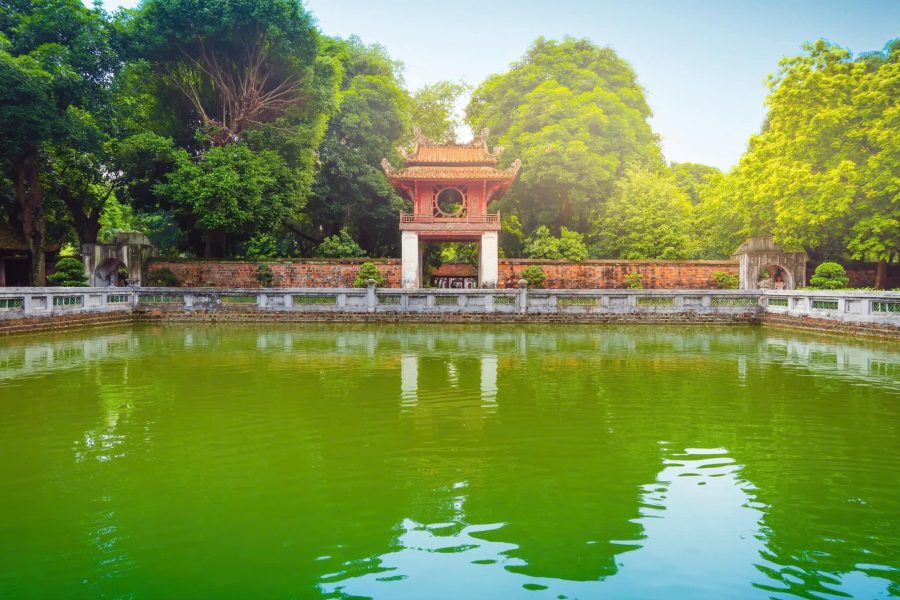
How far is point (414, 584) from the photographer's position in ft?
10.3

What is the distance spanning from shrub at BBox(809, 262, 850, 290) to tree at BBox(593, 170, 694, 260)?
27.7ft

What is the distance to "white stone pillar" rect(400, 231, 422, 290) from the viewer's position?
25938 mm

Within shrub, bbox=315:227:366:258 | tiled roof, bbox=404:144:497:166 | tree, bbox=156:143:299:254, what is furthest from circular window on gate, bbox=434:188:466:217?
tree, bbox=156:143:299:254

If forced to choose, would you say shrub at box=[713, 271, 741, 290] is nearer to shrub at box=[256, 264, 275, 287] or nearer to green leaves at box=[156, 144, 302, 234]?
green leaves at box=[156, 144, 302, 234]

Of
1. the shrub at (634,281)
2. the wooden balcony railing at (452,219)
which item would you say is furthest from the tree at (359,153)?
the shrub at (634,281)

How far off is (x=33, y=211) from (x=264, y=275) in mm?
9382

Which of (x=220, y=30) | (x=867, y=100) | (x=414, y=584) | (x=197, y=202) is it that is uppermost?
(x=220, y=30)

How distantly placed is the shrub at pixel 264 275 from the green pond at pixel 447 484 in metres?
16.1

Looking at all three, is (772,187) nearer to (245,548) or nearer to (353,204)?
(353,204)

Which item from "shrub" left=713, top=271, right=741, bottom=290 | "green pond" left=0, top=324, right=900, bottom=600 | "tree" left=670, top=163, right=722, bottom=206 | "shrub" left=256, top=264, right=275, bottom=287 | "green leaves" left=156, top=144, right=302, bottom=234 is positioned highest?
"tree" left=670, top=163, right=722, bottom=206

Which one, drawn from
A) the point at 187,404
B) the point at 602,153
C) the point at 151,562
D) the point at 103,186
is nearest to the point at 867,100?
the point at 602,153

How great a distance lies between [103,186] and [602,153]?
25.0m

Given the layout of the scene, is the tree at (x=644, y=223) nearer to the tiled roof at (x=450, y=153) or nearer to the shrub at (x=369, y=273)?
the tiled roof at (x=450, y=153)

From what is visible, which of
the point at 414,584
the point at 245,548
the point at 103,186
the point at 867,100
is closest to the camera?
the point at 414,584
